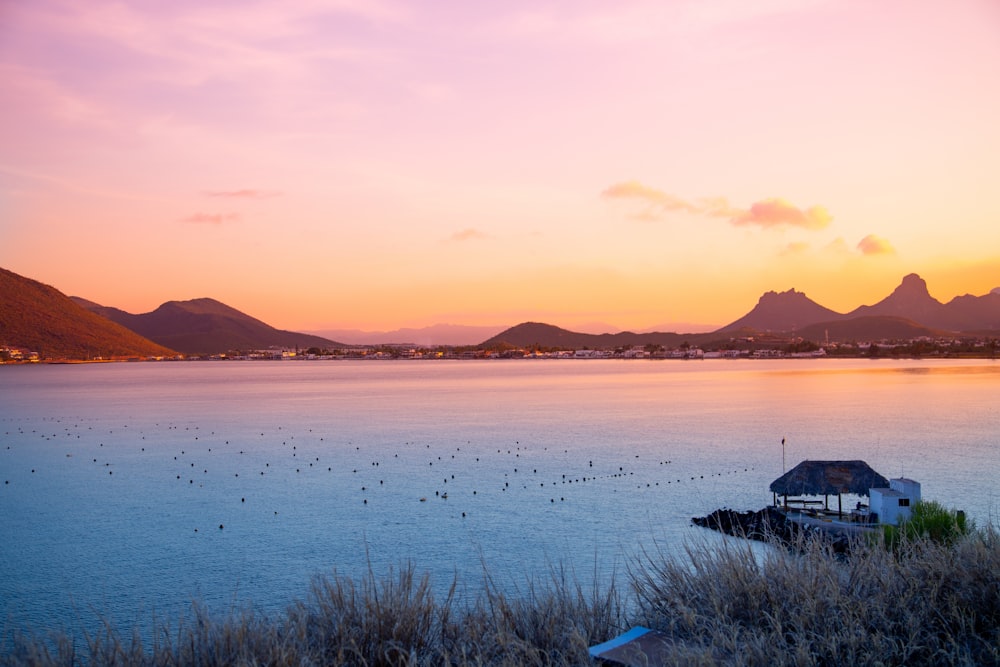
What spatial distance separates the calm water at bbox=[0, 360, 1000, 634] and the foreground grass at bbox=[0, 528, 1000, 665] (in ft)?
5.42

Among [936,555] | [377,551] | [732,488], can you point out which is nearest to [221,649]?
[936,555]

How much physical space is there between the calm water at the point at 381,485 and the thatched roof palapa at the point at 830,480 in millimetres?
3081

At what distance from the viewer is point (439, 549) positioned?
22281 mm

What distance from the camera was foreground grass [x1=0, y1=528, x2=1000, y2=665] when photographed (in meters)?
7.85

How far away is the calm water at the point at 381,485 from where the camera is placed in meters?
20.2

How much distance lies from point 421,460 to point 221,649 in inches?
1257

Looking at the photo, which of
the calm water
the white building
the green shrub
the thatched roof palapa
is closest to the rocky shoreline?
the thatched roof palapa

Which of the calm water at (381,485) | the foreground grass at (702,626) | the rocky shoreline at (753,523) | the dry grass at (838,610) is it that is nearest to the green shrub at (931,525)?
the rocky shoreline at (753,523)

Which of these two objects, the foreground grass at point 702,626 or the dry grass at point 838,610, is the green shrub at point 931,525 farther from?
the foreground grass at point 702,626

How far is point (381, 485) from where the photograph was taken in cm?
3291

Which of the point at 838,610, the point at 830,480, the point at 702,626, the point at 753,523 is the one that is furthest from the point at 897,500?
the point at 702,626

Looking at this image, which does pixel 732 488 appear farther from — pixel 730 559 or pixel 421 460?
pixel 730 559

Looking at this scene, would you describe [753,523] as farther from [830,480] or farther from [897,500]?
[897,500]

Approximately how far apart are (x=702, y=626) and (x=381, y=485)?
2583 cm
